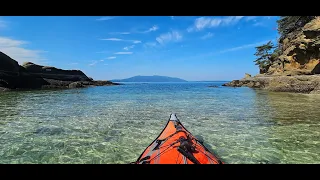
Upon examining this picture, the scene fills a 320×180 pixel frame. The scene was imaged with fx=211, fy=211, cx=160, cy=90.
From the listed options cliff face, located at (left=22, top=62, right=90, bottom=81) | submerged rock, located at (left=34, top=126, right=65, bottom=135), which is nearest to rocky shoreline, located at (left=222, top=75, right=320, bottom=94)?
submerged rock, located at (left=34, top=126, right=65, bottom=135)

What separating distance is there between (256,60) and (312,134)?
156 feet

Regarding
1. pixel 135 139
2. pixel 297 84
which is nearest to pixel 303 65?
pixel 297 84

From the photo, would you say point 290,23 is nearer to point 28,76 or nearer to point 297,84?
point 297,84

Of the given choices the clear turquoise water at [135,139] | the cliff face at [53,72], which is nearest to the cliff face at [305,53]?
the clear turquoise water at [135,139]

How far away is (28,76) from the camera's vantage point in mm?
38594

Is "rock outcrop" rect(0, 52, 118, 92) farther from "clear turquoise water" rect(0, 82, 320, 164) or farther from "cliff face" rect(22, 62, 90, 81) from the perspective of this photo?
"clear turquoise water" rect(0, 82, 320, 164)

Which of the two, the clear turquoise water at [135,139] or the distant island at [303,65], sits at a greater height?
the distant island at [303,65]

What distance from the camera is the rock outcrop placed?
33356 mm

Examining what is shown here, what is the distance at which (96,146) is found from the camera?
Answer: 262 inches

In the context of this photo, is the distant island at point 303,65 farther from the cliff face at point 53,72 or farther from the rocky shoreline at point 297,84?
the cliff face at point 53,72

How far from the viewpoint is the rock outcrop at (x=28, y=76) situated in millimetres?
33356
